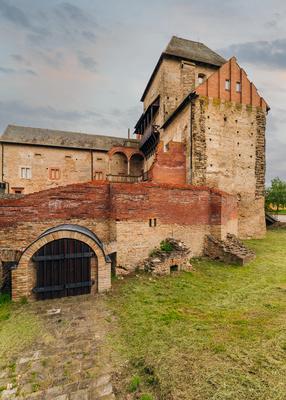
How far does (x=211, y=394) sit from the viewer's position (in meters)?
3.21

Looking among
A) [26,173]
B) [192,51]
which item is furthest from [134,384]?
[192,51]

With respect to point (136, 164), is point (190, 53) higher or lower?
higher

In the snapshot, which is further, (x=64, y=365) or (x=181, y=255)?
(x=181, y=255)

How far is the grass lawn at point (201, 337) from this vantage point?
3.40 metres

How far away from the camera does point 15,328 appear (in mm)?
5230

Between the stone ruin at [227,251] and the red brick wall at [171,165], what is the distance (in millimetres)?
6521

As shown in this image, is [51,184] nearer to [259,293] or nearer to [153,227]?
[153,227]

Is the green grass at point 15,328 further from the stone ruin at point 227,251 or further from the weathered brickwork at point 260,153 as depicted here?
the weathered brickwork at point 260,153

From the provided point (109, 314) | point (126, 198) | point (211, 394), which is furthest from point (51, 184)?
point (211, 394)

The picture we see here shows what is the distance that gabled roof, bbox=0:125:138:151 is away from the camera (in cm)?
2403

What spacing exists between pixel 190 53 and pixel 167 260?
78.2 ft

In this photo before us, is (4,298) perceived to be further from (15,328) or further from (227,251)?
(227,251)

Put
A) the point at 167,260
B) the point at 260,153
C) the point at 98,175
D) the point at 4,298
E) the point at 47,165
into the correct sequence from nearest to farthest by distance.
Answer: the point at 4,298 → the point at 167,260 → the point at 260,153 → the point at 47,165 → the point at 98,175

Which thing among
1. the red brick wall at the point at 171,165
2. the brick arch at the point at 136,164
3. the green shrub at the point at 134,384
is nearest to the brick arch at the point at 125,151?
the brick arch at the point at 136,164
